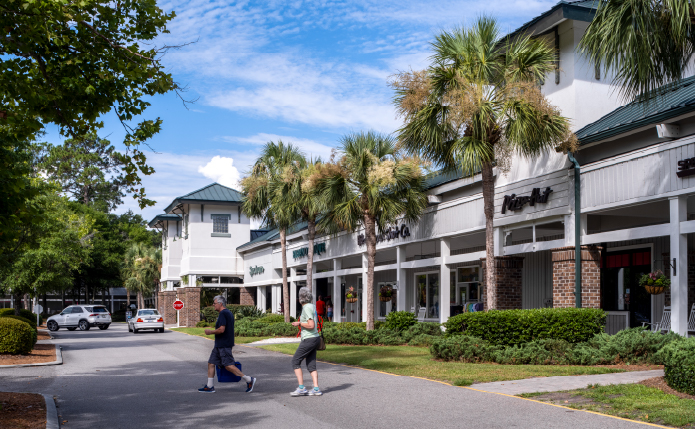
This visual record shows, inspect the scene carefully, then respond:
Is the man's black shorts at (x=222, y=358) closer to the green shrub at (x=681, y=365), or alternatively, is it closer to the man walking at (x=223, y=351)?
the man walking at (x=223, y=351)

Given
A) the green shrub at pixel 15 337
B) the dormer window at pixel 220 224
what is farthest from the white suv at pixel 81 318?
the green shrub at pixel 15 337

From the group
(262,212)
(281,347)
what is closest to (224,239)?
(262,212)

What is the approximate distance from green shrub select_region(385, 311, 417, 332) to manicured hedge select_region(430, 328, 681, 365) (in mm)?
7242

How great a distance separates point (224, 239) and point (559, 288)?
3441cm

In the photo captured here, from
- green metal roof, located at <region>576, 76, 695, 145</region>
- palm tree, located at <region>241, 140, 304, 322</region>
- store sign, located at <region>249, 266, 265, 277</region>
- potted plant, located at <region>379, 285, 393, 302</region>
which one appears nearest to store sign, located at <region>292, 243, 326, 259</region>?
palm tree, located at <region>241, 140, 304, 322</region>

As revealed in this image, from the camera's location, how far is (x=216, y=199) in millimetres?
48062

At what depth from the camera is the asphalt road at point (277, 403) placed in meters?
8.31

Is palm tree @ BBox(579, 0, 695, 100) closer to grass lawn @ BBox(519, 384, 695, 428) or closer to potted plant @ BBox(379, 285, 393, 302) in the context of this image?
grass lawn @ BBox(519, 384, 695, 428)

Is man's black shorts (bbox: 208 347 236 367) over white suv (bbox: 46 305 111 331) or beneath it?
over

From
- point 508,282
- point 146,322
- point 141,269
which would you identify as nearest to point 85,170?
point 141,269

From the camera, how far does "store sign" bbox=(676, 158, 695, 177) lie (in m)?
14.1

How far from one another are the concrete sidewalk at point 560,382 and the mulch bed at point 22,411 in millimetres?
→ 6623

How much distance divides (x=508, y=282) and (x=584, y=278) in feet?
9.90

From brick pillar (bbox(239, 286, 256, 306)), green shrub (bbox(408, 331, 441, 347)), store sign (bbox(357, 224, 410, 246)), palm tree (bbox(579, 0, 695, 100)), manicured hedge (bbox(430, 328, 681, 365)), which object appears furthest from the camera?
brick pillar (bbox(239, 286, 256, 306))
